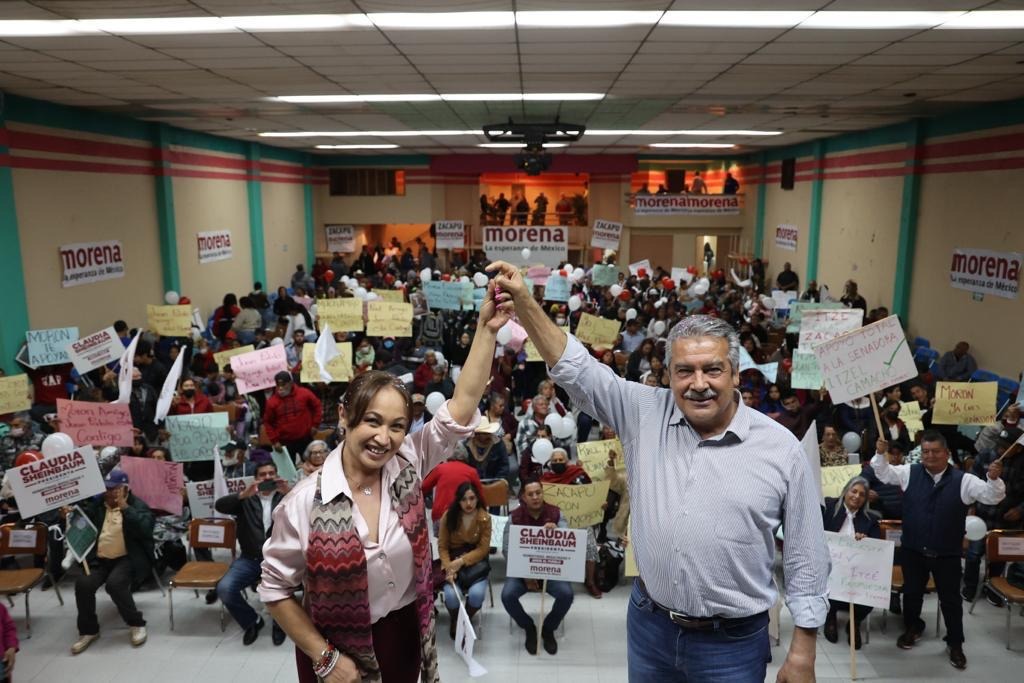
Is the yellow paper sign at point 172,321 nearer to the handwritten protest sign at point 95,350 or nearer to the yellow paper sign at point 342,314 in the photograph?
the yellow paper sign at point 342,314

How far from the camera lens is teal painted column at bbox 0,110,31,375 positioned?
9.45 m

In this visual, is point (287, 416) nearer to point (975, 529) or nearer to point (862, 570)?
point (862, 570)

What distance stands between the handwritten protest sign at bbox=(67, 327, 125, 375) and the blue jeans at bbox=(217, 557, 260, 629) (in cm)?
390

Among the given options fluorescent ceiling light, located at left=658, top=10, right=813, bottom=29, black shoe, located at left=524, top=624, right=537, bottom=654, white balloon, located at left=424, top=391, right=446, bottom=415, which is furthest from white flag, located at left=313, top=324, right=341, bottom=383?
fluorescent ceiling light, located at left=658, top=10, right=813, bottom=29

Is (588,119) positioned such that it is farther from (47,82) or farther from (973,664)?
(973,664)

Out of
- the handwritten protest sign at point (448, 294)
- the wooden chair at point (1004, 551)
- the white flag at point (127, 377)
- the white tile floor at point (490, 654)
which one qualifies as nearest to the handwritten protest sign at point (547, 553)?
the white tile floor at point (490, 654)

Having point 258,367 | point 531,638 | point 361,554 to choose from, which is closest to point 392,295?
point 258,367

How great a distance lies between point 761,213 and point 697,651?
69.3ft

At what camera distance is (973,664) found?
541 centimetres

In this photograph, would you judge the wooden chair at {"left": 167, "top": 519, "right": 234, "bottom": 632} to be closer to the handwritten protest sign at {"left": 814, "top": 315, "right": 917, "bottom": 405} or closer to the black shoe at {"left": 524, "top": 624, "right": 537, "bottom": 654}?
the black shoe at {"left": 524, "top": 624, "right": 537, "bottom": 654}

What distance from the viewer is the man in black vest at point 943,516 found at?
17.7 feet

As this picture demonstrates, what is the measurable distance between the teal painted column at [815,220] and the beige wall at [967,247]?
15.1 ft

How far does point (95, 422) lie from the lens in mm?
7086

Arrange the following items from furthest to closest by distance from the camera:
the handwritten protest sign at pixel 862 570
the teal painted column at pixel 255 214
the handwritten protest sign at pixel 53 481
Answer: the teal painted column at pixel 255 214, the handwritten protest sign at pixel 53 481, the handwritten protest sign at pixel 862 570
